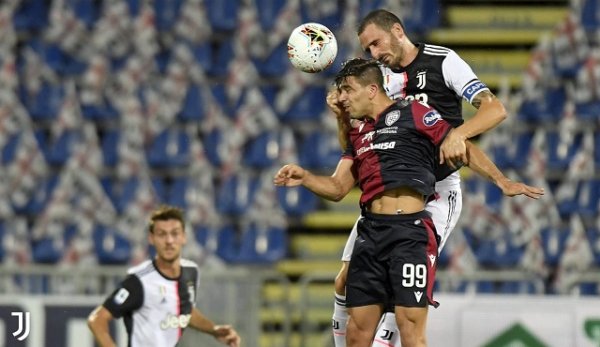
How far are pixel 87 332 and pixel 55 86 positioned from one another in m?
5.22

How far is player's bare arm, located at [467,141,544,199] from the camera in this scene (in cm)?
687

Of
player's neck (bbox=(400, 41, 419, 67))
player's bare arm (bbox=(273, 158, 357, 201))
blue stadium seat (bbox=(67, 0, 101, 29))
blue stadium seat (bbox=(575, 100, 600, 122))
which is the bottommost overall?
player's bare arm (bbox=(273, 158, 357, 201))

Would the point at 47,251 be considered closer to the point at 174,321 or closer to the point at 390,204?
the point at 174,321

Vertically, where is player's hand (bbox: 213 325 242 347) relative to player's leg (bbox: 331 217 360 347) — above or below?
below

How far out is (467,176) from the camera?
543 inches

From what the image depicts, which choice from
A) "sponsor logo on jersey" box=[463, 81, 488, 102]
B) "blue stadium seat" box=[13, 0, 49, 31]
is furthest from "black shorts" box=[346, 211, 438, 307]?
"blue stadium seat" box=[13, 0, 49, 31]

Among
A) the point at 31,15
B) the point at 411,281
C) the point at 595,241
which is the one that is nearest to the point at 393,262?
the point at 411,281

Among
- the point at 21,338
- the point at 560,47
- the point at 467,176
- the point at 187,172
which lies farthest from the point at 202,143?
the point at 21,338

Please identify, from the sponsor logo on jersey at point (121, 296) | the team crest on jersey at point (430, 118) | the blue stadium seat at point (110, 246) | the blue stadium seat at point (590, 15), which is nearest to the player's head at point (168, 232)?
the sponsor logo on jersey at point (121, 296)

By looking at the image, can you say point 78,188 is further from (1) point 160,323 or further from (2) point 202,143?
(1) point 160,323

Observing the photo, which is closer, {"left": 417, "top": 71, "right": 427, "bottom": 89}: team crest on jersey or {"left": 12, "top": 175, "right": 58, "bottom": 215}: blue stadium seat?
{"left": 417, "top": 71, "right": 427, "bottom": 89}: team crest on jersey

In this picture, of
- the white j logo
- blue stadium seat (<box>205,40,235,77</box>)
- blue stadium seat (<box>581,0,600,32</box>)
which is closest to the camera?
the white j logo

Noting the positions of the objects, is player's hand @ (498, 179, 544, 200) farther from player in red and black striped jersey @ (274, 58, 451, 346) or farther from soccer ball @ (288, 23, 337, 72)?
soccer ball @ (288, 23, 337, 72)

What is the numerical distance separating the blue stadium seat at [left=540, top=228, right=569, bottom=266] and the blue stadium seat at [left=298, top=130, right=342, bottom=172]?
214 centimetres
